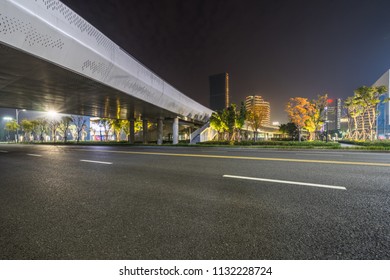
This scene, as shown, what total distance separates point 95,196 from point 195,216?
2.57m

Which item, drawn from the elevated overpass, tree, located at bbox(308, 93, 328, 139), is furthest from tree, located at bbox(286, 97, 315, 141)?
the elevated overpass

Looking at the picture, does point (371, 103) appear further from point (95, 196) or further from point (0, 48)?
point (0, 48)

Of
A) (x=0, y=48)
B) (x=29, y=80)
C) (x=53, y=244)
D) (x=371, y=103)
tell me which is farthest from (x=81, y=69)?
(x=371, y=103)

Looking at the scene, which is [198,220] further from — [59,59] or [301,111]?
[301,111]

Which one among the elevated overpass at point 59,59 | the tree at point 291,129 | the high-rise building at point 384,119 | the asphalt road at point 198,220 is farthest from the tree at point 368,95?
the high-rise building at point 384,119

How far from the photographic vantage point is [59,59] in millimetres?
10977

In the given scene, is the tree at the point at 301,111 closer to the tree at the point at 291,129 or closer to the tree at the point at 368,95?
the tree at the point at 368,95

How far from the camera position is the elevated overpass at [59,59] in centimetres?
869

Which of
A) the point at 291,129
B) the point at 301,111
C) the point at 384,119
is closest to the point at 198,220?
the point at 301,111

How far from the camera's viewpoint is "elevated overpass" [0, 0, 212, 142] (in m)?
8.69

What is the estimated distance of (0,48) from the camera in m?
8.89

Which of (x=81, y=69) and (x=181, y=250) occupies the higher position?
(x=81, y=69)

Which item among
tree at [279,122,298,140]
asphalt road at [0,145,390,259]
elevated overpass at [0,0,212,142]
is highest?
elevated overpass at [0,0,212,142]

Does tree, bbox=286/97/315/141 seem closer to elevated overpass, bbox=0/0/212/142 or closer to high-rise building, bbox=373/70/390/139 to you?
elevated overpass, bbox=0/0/212/142
